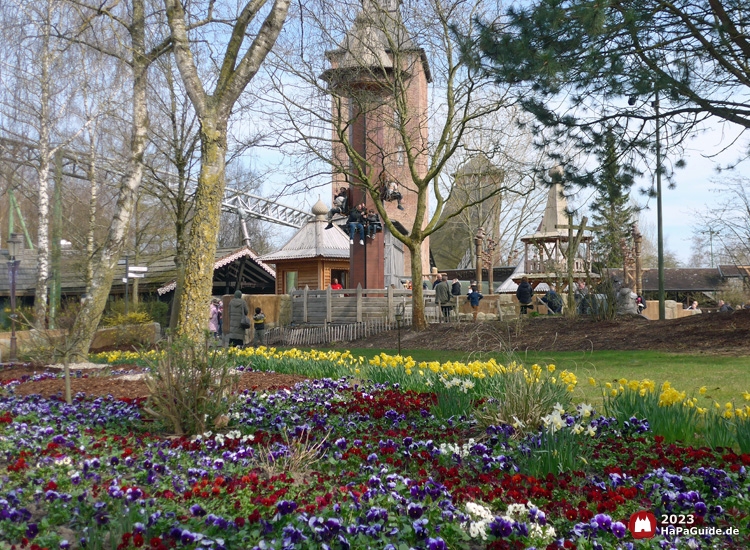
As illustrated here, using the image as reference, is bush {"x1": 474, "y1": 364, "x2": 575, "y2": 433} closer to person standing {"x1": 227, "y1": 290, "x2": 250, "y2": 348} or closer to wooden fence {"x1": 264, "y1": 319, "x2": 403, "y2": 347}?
person standing {"x1": 227, "y1": 290, "x2": 250, "y2": 348}

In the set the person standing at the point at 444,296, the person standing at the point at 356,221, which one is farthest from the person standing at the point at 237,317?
the person standing at the point at 444,296

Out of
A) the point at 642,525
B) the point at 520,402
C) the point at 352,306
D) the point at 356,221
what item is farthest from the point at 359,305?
the point at 642,525

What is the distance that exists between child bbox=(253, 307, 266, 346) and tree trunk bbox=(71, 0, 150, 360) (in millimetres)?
6164

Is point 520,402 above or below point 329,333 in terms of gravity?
above

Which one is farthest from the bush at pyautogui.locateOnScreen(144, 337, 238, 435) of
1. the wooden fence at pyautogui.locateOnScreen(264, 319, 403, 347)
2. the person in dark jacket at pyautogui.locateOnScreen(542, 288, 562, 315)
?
the person in dark jacket at pyautogui.locateOnScreen(542, 288, 562, 315)

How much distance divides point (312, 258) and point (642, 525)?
30006 millimetres

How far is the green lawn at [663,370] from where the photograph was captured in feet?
26.0

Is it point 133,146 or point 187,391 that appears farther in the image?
point 133,146

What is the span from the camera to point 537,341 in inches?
621

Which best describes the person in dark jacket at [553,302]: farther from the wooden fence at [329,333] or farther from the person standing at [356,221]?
the person standing at [356,221]

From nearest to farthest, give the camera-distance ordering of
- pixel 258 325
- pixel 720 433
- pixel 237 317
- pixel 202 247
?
pixel 720 433 → pixel 202 247 → pixel 237 317 → pixel 258 325

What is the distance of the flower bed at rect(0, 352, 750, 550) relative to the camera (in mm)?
3402

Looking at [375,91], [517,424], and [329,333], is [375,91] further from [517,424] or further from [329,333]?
[517,424]

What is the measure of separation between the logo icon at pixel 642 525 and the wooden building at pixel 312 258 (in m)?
29.5
